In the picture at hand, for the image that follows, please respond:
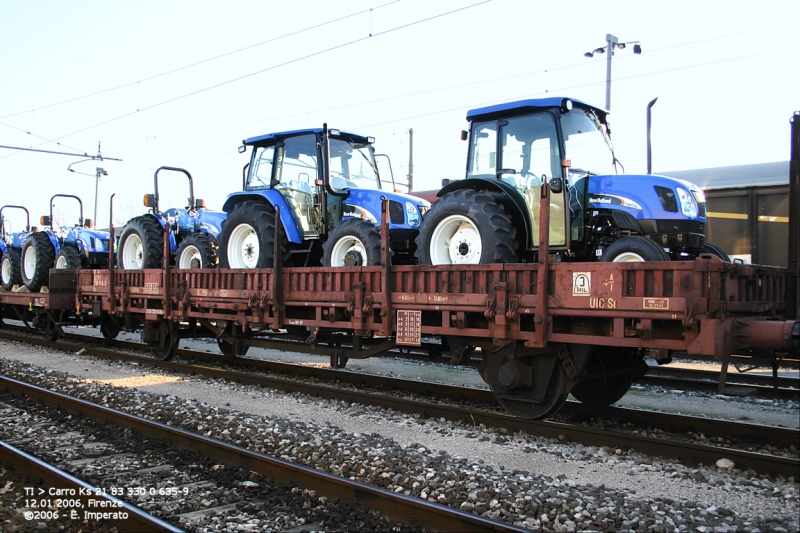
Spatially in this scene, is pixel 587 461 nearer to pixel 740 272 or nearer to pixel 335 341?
→ pixel 740 272

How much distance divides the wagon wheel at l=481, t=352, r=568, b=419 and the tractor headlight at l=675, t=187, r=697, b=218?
7.66 feet

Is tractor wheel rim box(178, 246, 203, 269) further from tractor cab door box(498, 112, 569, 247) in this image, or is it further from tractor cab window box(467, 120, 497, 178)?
tractor cab door box(498, 112, 569, 247)

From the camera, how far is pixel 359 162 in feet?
34.1

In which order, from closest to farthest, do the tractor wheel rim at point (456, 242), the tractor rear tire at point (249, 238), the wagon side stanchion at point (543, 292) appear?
the wagon side stanchion at point (543, 292), the tractor wheel rim at point (456, 242), the tractor rear tire at point (249, 238)

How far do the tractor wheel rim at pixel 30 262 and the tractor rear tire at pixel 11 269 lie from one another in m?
0.76

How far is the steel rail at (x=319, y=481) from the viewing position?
4188 millimetres

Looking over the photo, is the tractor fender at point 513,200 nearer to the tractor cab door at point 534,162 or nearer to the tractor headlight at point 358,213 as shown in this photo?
the tractor cab door at point 534,162

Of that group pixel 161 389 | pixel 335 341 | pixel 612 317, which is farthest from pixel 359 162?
pixel 612 317

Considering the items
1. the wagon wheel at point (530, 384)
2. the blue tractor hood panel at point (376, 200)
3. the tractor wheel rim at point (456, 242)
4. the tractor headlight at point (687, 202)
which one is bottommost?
the wagon wheel at point (530, 384)

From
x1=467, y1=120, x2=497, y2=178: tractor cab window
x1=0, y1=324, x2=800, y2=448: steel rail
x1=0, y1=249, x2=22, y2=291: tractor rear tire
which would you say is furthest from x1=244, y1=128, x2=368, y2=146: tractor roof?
x1=0, y1=249, x2=22, y2=291: tractor rear tire

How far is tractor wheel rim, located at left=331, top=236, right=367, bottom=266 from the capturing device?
8.67 meters

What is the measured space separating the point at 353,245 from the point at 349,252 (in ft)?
0.55

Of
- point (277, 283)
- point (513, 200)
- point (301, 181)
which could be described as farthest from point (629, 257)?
point (301, 181)

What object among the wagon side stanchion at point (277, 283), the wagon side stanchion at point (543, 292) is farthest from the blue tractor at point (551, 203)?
the wagon side stanchion at point (277, 283)
